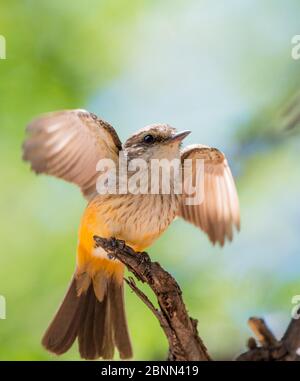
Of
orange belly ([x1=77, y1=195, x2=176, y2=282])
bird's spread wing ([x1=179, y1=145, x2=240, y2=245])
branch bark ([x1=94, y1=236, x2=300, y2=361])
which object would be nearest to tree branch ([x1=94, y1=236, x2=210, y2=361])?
branch bark ([x1=94, y1=236, x2=300, y2=361])

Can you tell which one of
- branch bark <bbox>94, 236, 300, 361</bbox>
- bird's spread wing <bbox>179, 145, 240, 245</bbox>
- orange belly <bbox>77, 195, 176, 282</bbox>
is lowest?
branch bark <bbox>94, 236, 300, 361</bbox>

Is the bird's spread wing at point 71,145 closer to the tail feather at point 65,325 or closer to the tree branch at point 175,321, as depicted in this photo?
the tail feather at point 65,325

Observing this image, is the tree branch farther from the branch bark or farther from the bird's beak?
the bird's beak

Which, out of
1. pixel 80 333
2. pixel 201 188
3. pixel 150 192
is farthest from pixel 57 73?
pixel 80 333

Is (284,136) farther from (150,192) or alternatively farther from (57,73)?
(57,73)

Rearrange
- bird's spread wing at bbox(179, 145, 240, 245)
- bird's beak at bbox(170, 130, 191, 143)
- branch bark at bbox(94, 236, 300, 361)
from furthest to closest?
bird's spread wing at bbox(179, 145, 240, 245), bird's beak at bbox(170, 130, 191, 143), branch bark at bbox(94, 236, 300, 361)
